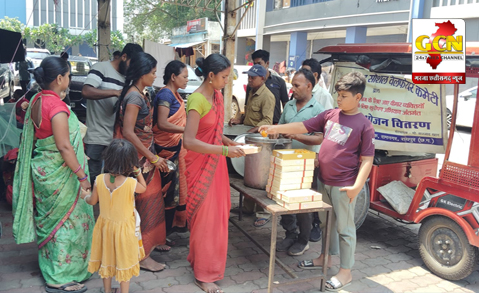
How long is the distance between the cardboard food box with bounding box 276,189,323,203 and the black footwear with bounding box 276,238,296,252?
113 centimetres

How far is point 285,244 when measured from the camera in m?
4.00

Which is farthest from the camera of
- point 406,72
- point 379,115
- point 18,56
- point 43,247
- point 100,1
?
point 100,1

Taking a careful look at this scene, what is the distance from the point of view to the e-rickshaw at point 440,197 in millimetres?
3258

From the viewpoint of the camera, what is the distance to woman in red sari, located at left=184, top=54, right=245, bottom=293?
2.90 m

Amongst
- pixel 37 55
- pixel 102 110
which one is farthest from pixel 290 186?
pixel 37 55

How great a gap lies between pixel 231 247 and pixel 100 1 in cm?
519

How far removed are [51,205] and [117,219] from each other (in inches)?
23.0

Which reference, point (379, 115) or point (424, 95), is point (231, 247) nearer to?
point (379, 115)

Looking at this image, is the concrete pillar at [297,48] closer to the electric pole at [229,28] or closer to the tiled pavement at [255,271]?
the electric pole at [229,28]

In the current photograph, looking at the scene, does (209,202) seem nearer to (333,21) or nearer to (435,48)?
(435,48)

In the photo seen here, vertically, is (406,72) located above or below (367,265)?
above

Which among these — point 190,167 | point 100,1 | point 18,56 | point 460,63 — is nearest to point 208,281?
point 190,167

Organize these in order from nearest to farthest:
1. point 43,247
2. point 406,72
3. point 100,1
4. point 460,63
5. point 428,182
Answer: point 43,247 < point 460,63 < point 428,182 < point 406,72 < point 100,1

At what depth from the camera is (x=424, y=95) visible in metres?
3.87
